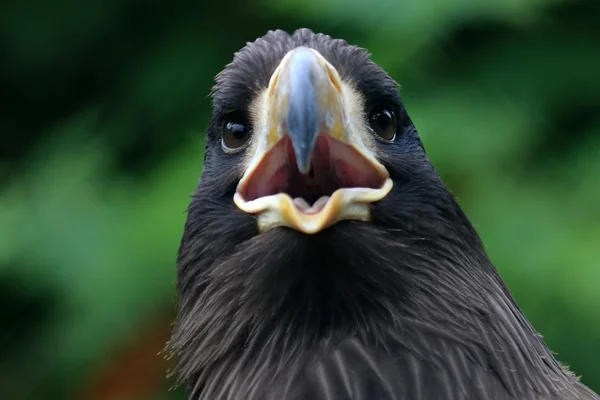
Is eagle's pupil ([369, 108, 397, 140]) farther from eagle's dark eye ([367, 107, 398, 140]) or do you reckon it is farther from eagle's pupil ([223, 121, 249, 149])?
eagle's pupil ([223, 121, 249, 149])

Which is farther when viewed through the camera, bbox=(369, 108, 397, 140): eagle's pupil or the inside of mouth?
bbox=(369, 108, 397, 140): eagle's pupil

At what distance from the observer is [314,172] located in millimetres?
1853

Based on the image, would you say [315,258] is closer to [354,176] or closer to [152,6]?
[354,176]

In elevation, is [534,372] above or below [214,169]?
below

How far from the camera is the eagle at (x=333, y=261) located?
Answer: 6.10 ft

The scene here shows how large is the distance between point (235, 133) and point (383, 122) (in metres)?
0.28

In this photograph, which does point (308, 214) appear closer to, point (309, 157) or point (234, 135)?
point (309, 157)

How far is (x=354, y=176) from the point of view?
1.89 meters

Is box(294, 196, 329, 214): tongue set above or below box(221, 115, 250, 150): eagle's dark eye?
below

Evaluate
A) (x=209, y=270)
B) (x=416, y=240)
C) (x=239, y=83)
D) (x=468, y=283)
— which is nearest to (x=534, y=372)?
(x=468, y=283)

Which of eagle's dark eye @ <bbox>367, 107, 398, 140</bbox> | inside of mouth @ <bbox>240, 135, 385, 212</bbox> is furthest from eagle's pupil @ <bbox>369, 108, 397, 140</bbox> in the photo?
inside of mouth @ <bbox>240, 135, 385, 212</bbox>

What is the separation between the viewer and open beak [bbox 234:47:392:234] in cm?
179

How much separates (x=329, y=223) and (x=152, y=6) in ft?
7.78

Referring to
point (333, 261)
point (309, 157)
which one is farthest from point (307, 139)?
point (333, 261)
